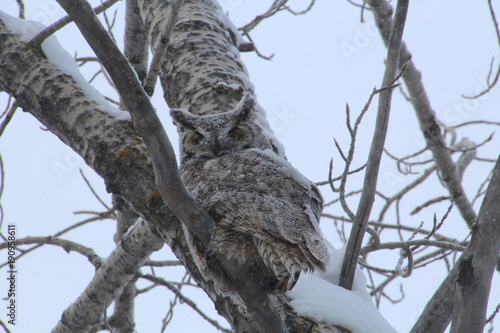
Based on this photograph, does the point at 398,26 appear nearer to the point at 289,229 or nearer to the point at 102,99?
the point at 289,229

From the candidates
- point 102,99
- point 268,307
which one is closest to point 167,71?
point 102,99

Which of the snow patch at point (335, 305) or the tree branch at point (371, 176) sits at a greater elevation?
the tree branch at point (371, 176)

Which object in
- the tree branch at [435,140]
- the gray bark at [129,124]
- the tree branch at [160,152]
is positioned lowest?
the tree branch at [160,152]

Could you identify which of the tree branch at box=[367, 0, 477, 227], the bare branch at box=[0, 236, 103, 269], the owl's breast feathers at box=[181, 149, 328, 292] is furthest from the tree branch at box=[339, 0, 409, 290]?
the tree branch at box=[367, 0, 477, 227]

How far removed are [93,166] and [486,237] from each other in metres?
1.60

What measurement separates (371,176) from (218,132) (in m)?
0.71

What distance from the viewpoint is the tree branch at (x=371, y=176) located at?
198 centimetres

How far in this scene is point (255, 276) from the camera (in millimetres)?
1642

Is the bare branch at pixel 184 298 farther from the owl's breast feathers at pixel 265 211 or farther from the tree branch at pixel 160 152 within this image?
the tree branch at pixel 160 152

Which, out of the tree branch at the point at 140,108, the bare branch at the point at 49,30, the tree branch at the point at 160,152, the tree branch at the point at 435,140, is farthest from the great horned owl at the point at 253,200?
the tree branch at the point at 435,140

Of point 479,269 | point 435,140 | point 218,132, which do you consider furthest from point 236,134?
point 435,140

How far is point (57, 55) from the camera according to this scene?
2.41m

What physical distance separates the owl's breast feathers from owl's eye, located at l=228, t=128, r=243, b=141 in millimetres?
193

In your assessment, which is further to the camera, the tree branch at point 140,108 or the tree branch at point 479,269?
the tree branch at point 479,269
